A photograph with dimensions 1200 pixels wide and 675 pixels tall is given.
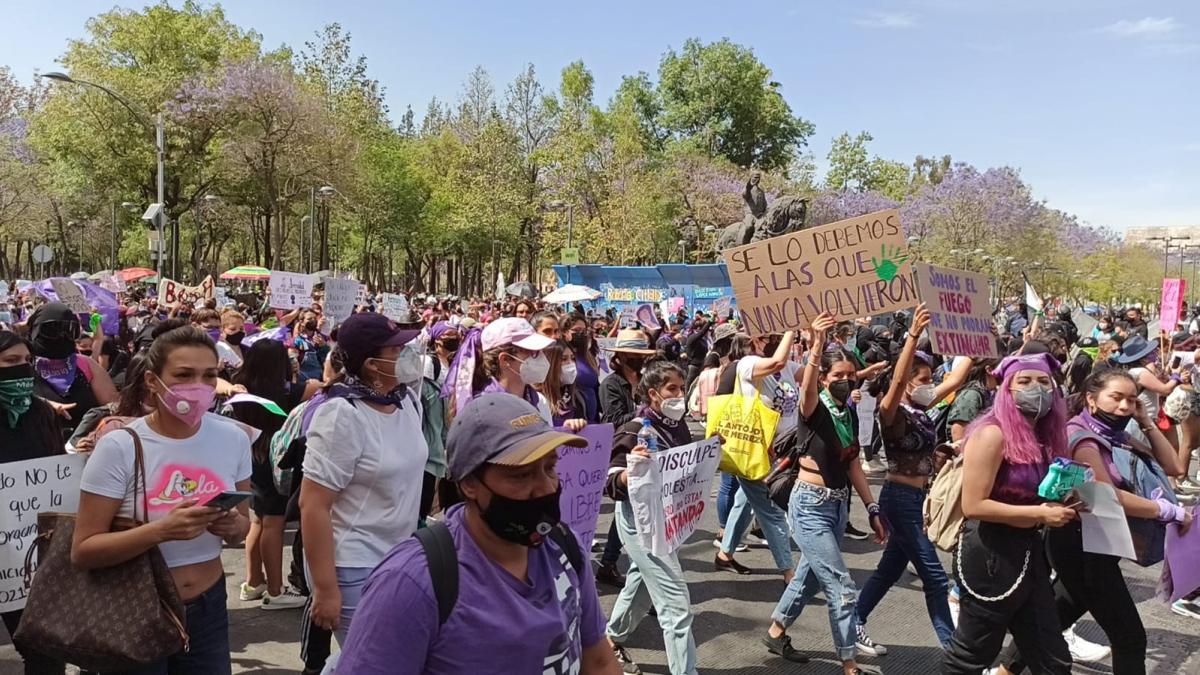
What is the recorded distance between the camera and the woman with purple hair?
380 cm

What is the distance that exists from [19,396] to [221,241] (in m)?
59.3

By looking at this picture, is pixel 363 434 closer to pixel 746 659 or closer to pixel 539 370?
pixel 539 370

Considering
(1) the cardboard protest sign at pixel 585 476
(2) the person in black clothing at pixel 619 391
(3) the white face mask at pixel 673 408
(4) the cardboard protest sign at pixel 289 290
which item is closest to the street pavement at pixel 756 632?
(2) the person in black clothing at pixel 619 391

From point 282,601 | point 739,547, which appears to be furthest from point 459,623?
point 739,547

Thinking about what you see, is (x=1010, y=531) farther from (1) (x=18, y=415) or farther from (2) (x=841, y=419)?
(1) (x=18, y=415)

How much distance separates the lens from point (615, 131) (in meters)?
51.8

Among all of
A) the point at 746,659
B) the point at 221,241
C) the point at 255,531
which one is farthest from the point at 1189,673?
the point at 221,241

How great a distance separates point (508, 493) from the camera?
1915 millimetres

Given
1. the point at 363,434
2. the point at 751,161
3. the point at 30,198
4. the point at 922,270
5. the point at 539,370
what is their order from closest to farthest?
the point at 363,434, the point at 539,370, the point at 922,270, the point at 30,198, the point at 751,161

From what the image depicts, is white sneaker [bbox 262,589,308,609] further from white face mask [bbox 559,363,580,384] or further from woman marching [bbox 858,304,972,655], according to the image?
woman marching [bbox 858,304,972,655]

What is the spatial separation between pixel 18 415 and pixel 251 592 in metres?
2.39

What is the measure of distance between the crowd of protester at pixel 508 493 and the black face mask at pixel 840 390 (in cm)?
2

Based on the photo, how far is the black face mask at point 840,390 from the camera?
5.29m

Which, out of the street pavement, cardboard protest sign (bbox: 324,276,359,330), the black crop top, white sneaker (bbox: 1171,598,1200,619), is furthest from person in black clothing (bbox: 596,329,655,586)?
cardboard protest sign (bbox: 324,276,359,330)
